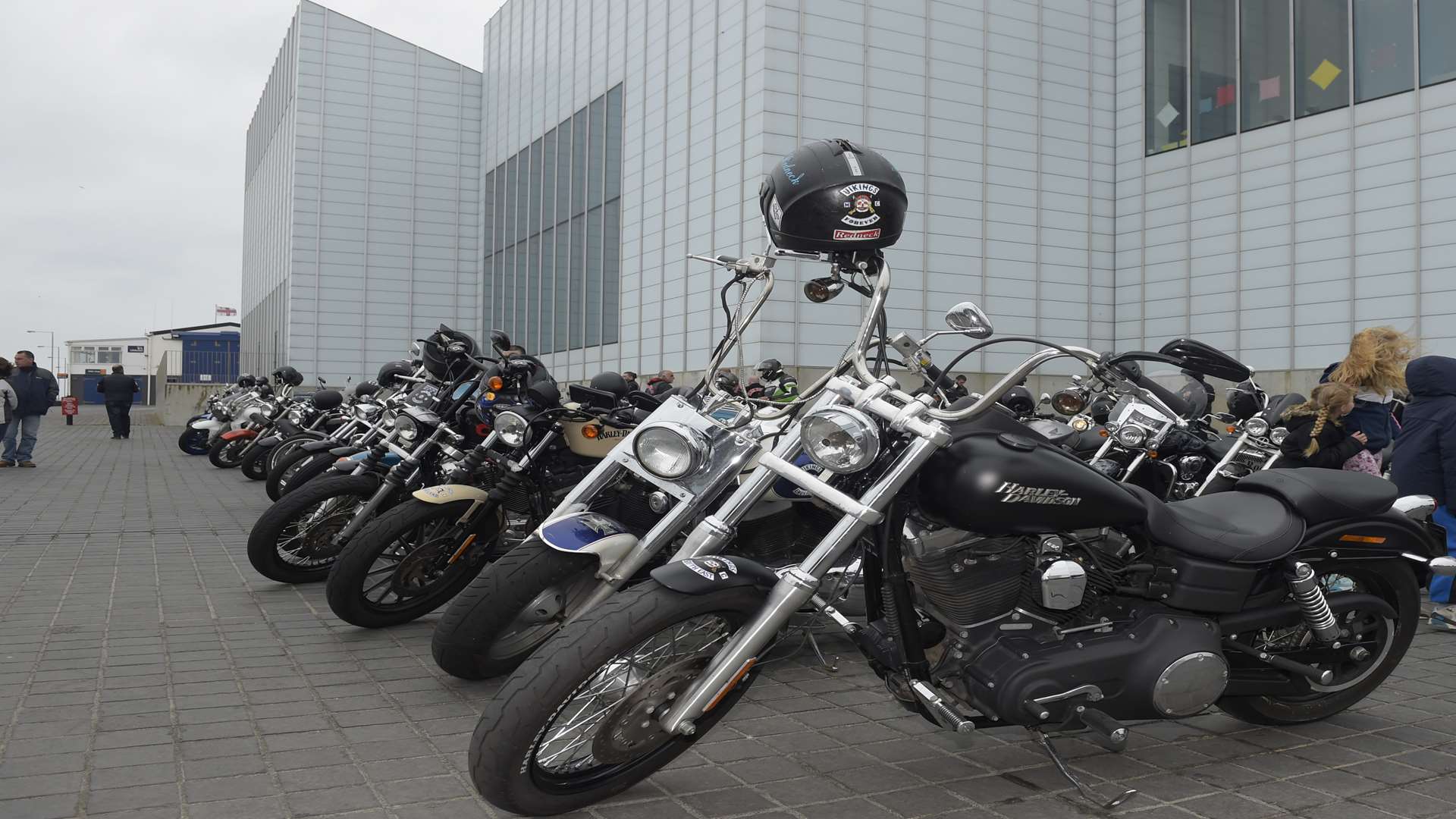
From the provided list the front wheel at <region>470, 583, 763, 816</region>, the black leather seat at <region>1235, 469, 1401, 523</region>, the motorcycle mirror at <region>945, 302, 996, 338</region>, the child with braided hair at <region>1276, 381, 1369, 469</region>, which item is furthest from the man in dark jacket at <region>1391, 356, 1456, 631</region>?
the front wheel at <region>470, 583, 763, 816</region>

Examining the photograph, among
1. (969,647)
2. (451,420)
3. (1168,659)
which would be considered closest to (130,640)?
(451,420)

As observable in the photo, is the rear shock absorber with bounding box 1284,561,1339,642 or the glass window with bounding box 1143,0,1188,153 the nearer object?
the rear shock absorber with bounding box 1284,561,1339,642

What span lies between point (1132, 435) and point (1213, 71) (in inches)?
602

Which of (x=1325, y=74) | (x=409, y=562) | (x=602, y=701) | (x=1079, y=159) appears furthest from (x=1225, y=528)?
(x=1079, y=159)

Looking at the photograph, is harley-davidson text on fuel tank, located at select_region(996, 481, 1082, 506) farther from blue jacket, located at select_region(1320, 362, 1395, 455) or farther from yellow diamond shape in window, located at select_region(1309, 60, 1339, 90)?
yellow diamond shape in window, located at select_region(1309, 60, 1339, 90)

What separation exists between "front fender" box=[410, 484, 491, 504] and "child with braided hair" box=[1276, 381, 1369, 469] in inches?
171

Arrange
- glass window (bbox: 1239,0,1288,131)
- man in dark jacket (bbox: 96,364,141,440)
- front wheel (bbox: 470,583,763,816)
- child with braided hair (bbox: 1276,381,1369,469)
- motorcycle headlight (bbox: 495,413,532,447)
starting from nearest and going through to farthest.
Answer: front wheel (bbox: 470,583,763,816)
motorcycle headlight (bbox: 495,413,532,447)
child with braided hair (bbox: 1276,381,1369,469)
glass window (bbox: 1239,0,1288,131)
man in dark jacket (bbox: 96,364,141,440)

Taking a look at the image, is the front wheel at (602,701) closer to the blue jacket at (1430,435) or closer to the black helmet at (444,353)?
the black helmet at (444,353)

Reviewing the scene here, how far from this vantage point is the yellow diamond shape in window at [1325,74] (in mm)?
16922

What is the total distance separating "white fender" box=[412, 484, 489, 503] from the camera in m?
5.06

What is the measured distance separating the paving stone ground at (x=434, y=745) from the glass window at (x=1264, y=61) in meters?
14.7

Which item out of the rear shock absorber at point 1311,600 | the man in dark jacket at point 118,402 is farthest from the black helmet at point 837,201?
the man in dark jacket at point 118,402

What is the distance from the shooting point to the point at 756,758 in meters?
3.63

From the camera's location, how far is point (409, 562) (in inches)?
206
